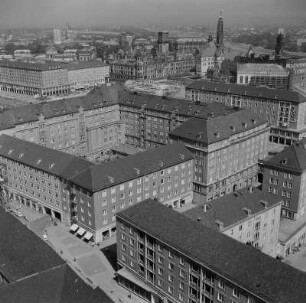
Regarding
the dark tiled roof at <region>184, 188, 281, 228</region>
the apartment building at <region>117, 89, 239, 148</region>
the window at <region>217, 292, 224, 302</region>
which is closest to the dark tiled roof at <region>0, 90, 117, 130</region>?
the apartment building at <region>117, 89, 239, 148</region>

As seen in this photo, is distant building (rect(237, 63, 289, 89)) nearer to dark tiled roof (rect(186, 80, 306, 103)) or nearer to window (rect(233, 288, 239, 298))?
dark tiled roof (rect(186, 80, 306, 103))

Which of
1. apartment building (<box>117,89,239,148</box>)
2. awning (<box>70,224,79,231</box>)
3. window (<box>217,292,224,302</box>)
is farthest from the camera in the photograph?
apartment building (<box>117,89,239,148</box>)

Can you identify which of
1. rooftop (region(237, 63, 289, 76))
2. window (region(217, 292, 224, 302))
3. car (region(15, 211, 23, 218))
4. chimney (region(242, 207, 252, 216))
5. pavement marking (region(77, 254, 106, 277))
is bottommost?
pavement marking (region(77, 254, 106, 277))

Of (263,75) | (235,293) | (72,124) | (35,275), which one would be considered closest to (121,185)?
(35,275)

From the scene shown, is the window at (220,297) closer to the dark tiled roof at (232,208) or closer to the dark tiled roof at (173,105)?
the dark tiled roof at (232,208)

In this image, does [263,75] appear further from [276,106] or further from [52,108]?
[52,108]

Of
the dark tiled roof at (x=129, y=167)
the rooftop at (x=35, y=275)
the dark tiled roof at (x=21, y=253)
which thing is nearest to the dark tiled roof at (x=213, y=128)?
the dark tiled roof at (x=129, y=167)
